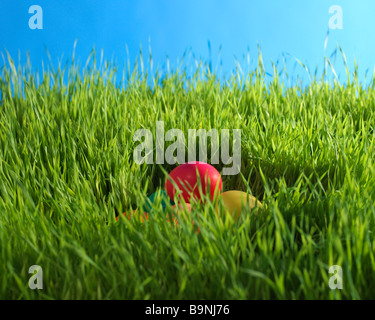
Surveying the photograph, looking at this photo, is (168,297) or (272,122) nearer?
(168,297)

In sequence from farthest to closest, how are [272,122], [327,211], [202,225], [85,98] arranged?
1. [85,98]
2. [272,122]
3. [327,211]
4. [202,225]

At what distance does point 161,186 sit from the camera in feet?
4.25

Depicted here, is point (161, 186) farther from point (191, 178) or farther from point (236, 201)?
point (236, 201)

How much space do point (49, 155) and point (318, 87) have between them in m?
1.05

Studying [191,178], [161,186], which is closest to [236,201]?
[191,178]

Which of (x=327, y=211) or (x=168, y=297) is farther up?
(x=327, y=211)

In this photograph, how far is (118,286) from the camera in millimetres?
737

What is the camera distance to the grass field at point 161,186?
2.37 feet

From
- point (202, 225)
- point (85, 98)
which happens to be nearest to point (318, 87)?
point (85, 98)

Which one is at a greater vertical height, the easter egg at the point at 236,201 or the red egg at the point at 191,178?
the red egg at the point at 191,178
